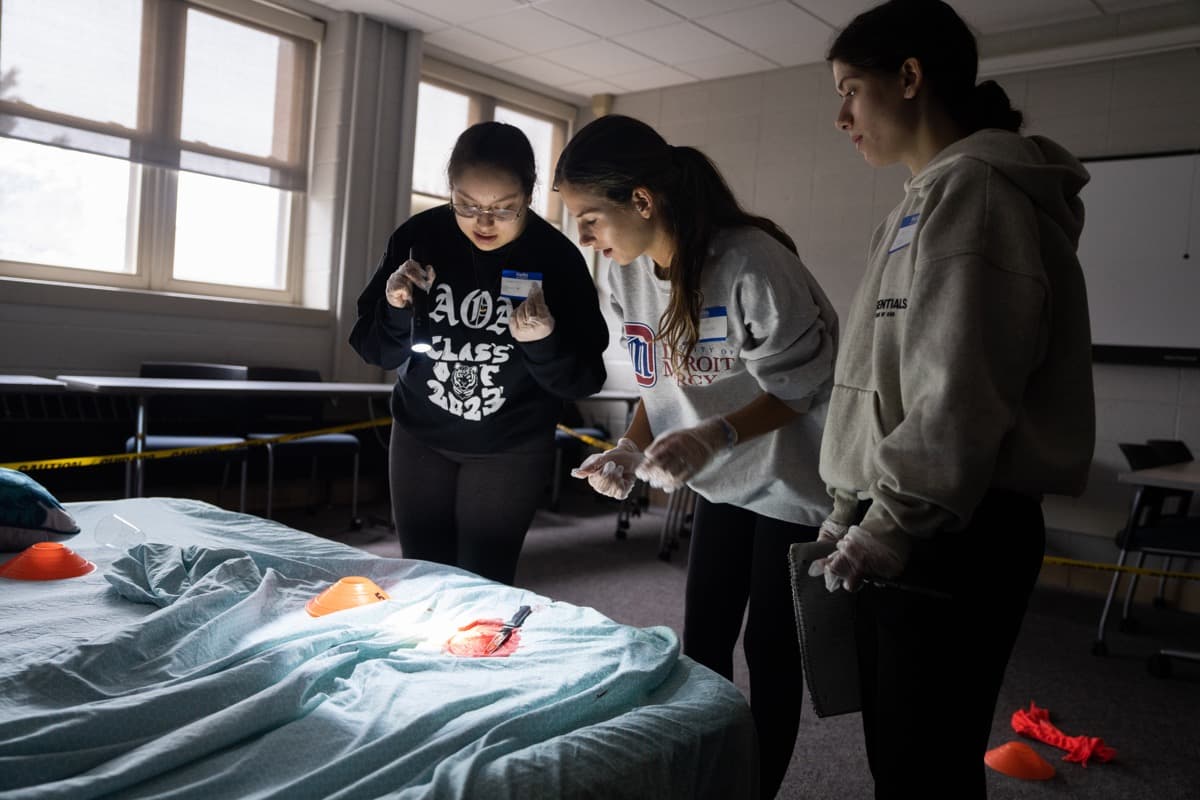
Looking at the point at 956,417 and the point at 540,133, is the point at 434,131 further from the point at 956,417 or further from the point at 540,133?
the point at 956,417

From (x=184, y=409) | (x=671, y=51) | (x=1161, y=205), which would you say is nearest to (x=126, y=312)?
(x=184, y=409)

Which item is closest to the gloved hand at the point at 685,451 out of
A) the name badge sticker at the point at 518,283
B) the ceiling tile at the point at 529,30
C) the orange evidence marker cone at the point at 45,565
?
the name badge sticker at the point at 518,283

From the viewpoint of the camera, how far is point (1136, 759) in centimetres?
221

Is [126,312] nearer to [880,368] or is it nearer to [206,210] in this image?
[206,210]

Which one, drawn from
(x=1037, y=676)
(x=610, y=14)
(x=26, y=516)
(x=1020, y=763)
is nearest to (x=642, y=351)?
(x=26, y=516)

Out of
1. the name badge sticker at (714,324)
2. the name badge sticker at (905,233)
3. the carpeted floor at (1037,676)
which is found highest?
the name badge sticker at (905,233)

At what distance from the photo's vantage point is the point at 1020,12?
13.8ft

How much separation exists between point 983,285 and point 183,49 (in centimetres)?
459

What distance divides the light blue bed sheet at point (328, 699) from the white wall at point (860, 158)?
12.4 ft

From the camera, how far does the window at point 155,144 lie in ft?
12.7

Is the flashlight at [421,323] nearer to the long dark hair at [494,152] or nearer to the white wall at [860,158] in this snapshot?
the long dark hair at [494,152]

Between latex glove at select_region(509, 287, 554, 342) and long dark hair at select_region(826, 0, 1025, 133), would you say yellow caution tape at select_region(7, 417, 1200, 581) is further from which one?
long dark hair at select_region(826, 0, 1025, 133)

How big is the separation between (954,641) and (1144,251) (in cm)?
409

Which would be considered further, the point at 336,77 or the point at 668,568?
the point at 336,77
